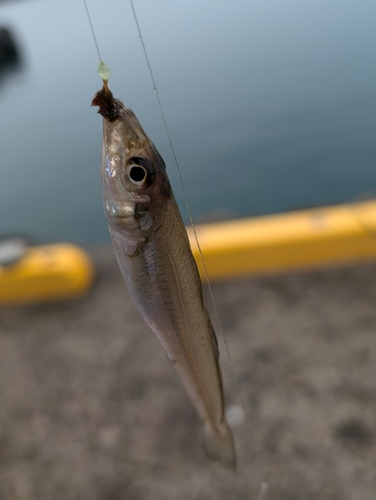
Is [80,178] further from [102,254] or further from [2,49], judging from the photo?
[2,49]

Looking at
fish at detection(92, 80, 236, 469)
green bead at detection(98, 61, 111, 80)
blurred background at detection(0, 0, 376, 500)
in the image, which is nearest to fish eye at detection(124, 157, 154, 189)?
fish at detection(92, 80, 236, 469)

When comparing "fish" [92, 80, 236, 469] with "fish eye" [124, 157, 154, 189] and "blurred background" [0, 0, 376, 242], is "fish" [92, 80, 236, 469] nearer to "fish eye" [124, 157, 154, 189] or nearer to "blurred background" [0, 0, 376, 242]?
"fish eye" [124, 157, 154, 189]

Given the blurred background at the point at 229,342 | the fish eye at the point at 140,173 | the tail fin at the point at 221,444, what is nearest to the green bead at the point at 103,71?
the fish eye at the point at 140,173

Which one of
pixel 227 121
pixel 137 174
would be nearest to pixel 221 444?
pixel 137 174

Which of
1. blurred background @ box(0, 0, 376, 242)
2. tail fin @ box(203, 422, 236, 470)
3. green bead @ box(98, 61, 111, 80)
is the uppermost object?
green bead @ box(98, 61, 111, 80)

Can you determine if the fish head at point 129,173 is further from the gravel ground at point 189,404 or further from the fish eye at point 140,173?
the gravel ground at point 189,404

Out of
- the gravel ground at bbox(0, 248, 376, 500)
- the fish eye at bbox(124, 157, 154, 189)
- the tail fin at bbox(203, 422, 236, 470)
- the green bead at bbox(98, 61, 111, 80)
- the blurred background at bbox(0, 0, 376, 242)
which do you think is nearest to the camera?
the green bead at bbox(98, 61, 111, 80)

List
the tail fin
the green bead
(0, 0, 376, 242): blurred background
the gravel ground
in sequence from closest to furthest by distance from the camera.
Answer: the green bead < the tail fin < the gravel ground < (0, 0, 376, 242): blurred background
